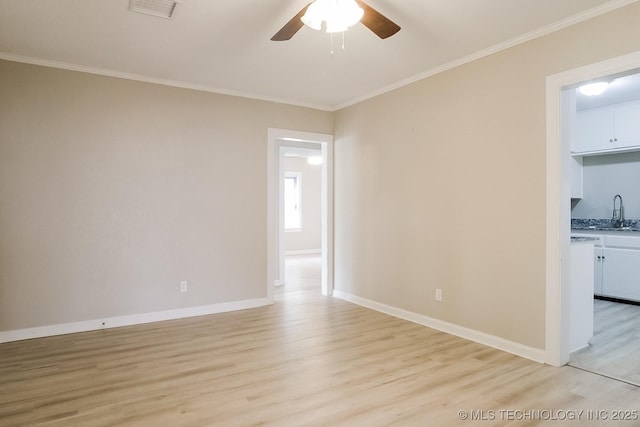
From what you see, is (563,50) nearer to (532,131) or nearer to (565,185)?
(532,131)

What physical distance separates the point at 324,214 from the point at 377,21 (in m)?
3.34

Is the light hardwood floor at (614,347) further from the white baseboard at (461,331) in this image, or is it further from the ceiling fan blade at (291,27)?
the ceiling fan blade at (291,27)

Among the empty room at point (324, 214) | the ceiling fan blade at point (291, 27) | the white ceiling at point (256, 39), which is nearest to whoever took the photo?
the ceiling fan blade at point (291, 27)

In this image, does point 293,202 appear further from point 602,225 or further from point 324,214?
point 602,225

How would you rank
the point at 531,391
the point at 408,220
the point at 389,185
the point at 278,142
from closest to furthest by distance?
the point at 531,391, the point at 408,220, the point at 389,185, the point at 278,142

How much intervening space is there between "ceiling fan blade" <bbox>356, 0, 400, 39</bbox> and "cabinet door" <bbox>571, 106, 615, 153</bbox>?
4512 millimetres

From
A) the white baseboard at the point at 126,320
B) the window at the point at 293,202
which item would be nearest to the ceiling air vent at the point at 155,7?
the white baseboard at the point at 126,320

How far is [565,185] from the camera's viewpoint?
9.38ft

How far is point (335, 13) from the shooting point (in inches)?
84.2

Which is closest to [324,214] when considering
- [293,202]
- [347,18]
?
[347,18]

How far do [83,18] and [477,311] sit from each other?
4.03 m

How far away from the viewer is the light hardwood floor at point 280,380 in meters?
2.20

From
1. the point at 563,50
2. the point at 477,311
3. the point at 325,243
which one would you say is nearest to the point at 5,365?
the point at 325,243

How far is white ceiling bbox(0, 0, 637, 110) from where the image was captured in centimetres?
260
